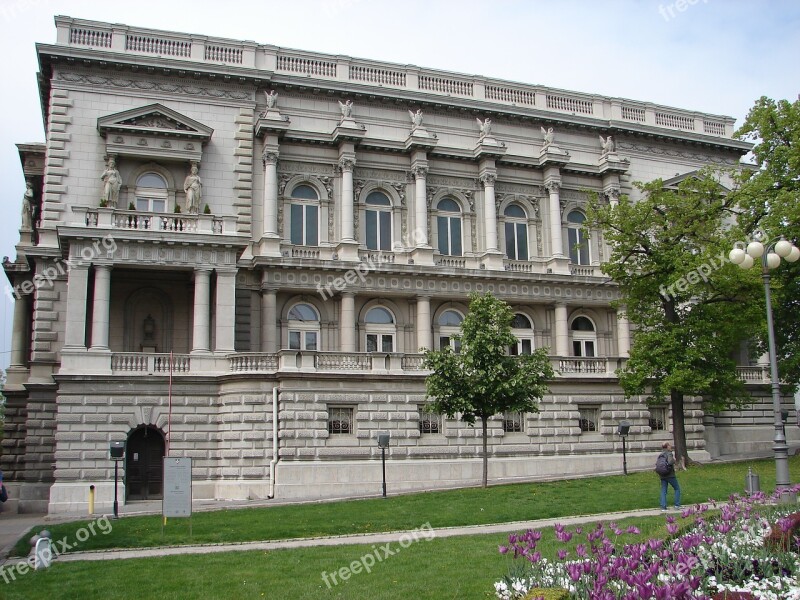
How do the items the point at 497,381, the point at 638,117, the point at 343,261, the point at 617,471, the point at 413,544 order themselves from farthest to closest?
1. the point at 638,117
2. the point at 343,261
3. the point at 617,471
4. the point at 497,381
5. the point at 413,544

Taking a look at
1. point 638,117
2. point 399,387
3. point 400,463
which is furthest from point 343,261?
point 638,117

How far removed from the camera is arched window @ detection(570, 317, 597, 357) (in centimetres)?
4775

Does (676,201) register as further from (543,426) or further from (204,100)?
(204,100)

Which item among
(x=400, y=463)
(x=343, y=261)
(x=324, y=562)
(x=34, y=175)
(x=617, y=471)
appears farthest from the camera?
(x=34, y=175)

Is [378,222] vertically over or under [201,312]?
over

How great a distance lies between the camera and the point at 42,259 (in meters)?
39.1

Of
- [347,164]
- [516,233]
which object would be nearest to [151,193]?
[347,164]

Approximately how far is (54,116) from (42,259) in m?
6.78

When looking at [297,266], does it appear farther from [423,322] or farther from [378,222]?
[423,322]

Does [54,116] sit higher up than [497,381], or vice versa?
[54,116]

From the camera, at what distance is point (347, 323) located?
41.9 metres

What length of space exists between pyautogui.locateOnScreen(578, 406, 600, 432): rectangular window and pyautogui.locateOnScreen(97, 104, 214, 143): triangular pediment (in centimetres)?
2264

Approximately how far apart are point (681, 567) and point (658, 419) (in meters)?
34.7

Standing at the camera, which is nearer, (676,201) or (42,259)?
(676,201)
